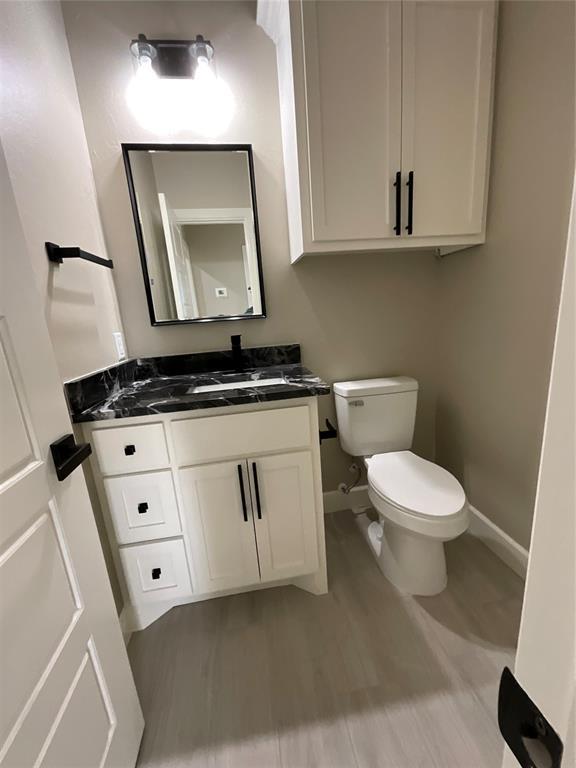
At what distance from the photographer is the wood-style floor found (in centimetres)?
90

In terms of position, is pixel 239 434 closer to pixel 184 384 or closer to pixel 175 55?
pixel 184 384

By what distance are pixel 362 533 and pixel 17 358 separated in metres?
1.68

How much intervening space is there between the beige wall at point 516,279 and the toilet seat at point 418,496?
0.35 meters

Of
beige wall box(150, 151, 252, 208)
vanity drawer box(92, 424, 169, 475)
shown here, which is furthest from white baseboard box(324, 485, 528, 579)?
beige wall box(150, 151, 252, 208)

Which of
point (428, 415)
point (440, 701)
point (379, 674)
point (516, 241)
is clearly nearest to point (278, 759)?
point (379, 674)

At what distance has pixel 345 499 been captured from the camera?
6.30 ft

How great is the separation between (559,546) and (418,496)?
1081 millimetres

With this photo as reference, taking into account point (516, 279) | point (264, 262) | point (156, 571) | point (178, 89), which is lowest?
point (156, 571)

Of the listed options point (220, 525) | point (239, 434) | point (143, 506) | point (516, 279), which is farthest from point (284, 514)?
point (516, 279)

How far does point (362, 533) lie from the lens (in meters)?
1.74

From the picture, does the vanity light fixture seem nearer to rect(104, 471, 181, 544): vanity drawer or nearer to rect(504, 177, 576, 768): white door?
rect(104, 471, 181, 544): vanity drawer

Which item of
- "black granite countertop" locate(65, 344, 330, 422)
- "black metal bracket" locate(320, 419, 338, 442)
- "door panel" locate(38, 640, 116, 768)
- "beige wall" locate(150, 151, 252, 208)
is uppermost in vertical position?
"beige wall" locate(150, 151, 252, 208)

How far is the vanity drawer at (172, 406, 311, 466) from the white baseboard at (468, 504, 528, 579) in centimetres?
107

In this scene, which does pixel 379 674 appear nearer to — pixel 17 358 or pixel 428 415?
pixel 428 415
